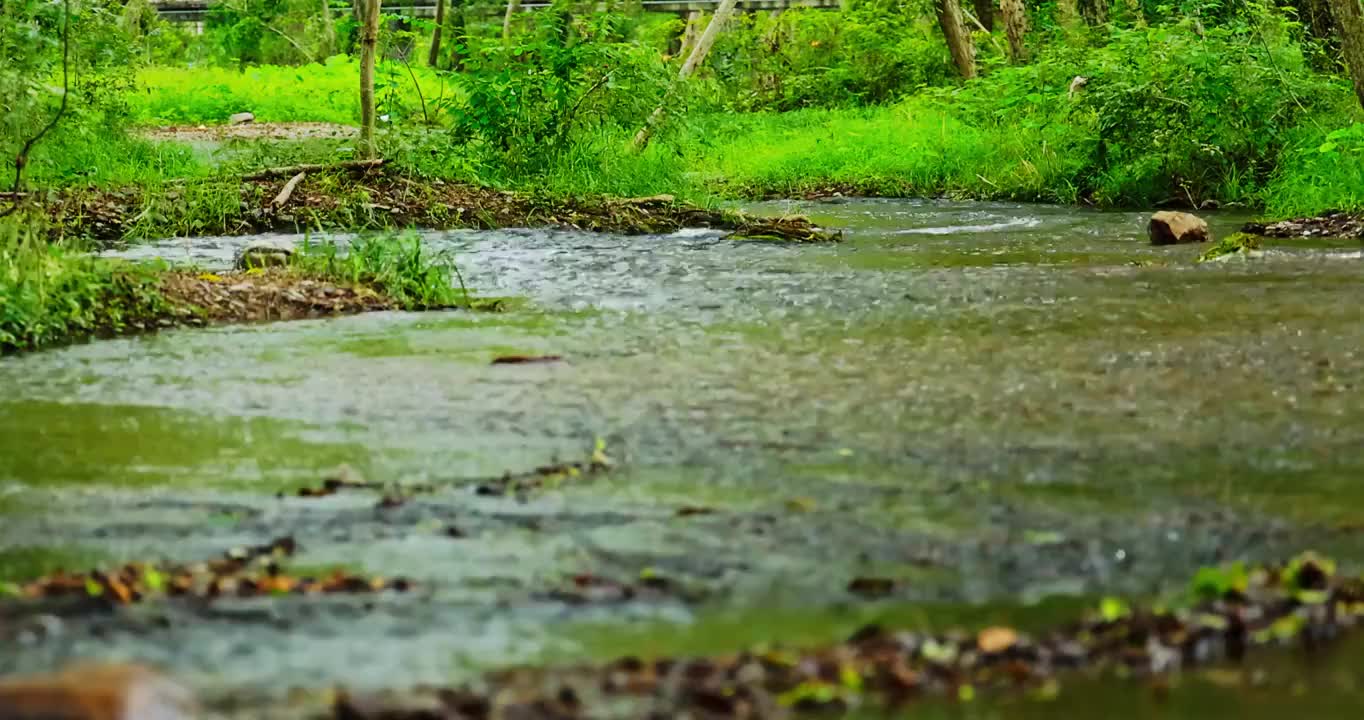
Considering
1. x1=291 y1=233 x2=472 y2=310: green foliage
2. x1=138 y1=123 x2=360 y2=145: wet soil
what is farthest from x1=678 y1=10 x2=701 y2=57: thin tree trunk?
x1=291 y1=233 x2=472 y2=310: green foliage

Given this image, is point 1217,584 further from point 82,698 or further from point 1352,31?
point 1352,31

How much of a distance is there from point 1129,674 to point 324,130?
23.9 meters

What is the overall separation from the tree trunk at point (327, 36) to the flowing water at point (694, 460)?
1048 inches

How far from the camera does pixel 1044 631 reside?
4.30 m

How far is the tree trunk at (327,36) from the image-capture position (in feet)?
120

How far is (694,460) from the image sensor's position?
6.26 m

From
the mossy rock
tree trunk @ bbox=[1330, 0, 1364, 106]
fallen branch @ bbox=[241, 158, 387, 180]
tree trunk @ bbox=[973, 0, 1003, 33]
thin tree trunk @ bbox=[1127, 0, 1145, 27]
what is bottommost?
fallen branch @ bbox=[241, 158, 387, 180]

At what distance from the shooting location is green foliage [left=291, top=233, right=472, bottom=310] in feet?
36.6

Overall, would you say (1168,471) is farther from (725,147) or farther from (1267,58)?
(725,147)

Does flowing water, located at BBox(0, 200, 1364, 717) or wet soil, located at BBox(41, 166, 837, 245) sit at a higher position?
flowing water, located at BBox(0, 200, 1364, 717)

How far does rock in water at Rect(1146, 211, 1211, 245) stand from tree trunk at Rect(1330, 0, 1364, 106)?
2.18 m

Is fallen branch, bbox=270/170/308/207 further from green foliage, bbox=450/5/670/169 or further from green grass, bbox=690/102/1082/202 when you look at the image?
green grass, bbox=690/102/1082/202

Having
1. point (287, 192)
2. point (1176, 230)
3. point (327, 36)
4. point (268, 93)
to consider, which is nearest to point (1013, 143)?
point (1176, 230)

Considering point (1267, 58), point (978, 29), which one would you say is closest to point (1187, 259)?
point (1267, 58)
